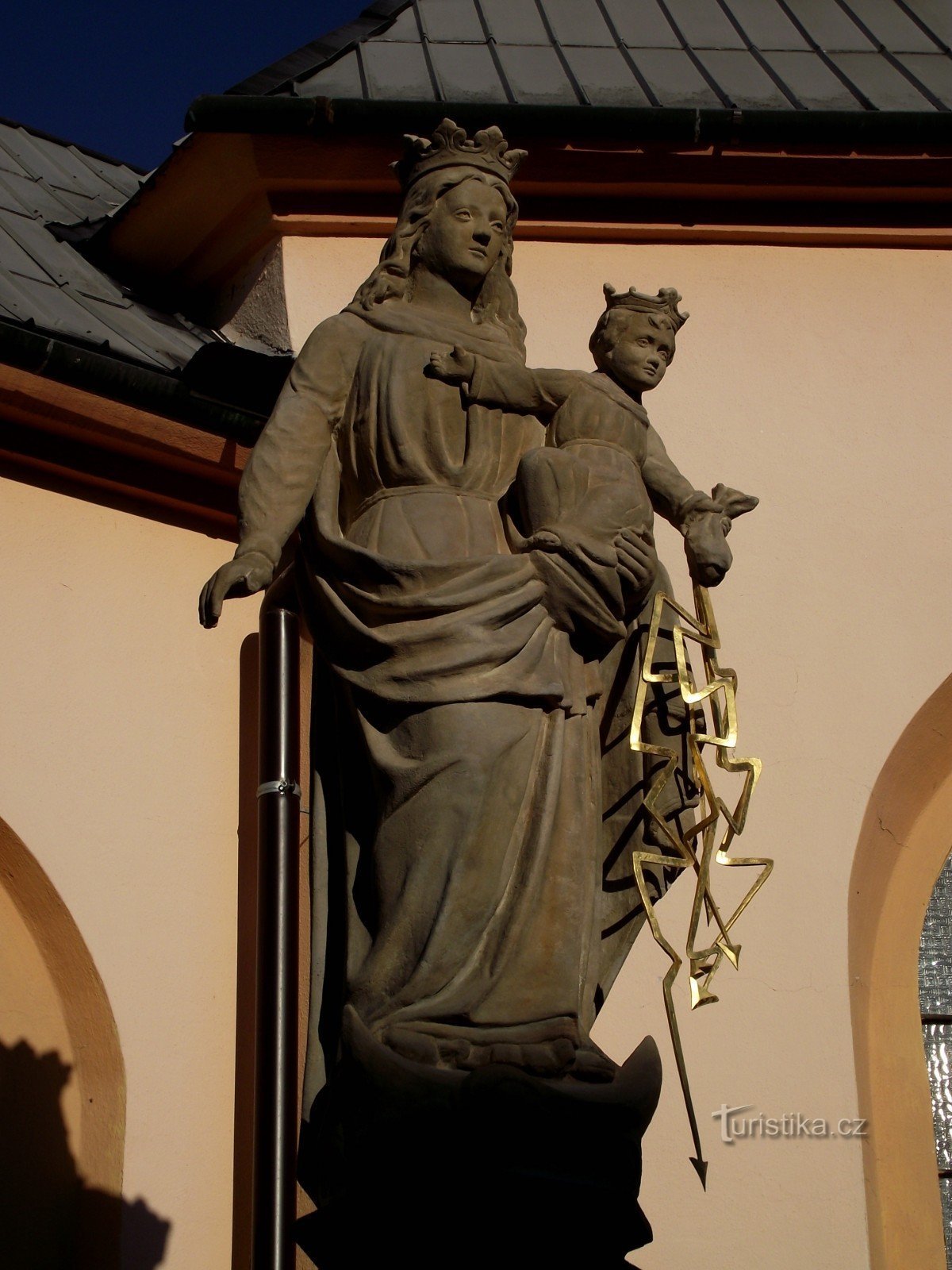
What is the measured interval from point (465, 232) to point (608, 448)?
651 mm

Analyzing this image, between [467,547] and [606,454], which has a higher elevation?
[606,454]

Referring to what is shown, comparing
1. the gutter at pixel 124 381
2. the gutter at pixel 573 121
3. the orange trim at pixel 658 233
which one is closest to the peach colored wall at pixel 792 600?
the orange trim at pixel 658 233

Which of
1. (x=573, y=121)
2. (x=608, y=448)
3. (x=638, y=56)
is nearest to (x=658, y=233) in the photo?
(x=573, y=121)

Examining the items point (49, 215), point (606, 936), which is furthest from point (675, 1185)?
point (49, 215)

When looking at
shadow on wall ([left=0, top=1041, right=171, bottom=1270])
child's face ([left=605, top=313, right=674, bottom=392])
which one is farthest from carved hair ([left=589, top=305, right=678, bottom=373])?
shadow on wall ([left=0, top=1041, right=171, bottom=1270])

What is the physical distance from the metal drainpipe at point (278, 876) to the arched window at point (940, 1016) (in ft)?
8.66

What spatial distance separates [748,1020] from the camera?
241 inches

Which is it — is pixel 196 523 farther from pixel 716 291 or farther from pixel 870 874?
pixel 870 874

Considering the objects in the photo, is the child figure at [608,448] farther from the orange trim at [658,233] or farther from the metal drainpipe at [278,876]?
the orange trim at [658,233]

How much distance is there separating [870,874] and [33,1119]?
3055mm

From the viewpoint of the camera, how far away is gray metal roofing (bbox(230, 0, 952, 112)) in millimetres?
7742

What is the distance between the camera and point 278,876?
5258mm

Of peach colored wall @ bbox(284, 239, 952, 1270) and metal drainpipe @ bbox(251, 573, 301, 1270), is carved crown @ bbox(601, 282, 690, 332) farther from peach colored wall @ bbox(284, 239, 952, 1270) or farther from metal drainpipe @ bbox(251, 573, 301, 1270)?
peach colored wall @ bbox(284, 239, 952, 1270)

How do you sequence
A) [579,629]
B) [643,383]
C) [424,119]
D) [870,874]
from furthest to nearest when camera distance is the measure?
[424,119] < [870,874] < [643,383] < [579,629]
